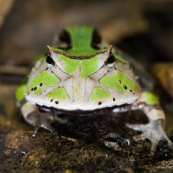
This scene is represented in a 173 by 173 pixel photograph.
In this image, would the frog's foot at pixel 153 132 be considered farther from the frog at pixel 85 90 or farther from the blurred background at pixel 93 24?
the blurred background at pixel 93 24

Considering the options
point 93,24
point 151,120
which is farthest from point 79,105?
point 93,24

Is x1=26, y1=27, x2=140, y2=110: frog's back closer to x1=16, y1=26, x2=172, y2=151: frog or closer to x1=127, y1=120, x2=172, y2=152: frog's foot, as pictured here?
x1=16, y1=26, x2=172, y2=151: frog

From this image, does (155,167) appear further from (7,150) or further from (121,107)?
(7,150)

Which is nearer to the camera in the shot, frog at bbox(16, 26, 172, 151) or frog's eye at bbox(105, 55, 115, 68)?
frog at bbox(16, 26, 172, 151)

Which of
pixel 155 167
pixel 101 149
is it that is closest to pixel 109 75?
pixel 101 149

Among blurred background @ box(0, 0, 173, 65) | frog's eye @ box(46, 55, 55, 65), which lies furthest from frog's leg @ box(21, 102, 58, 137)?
blurred background @ box(0, 0, 173, 65)

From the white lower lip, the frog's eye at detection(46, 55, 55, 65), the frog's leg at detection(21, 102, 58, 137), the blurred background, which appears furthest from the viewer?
the blurred background

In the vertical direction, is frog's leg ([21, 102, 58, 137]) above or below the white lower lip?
below
